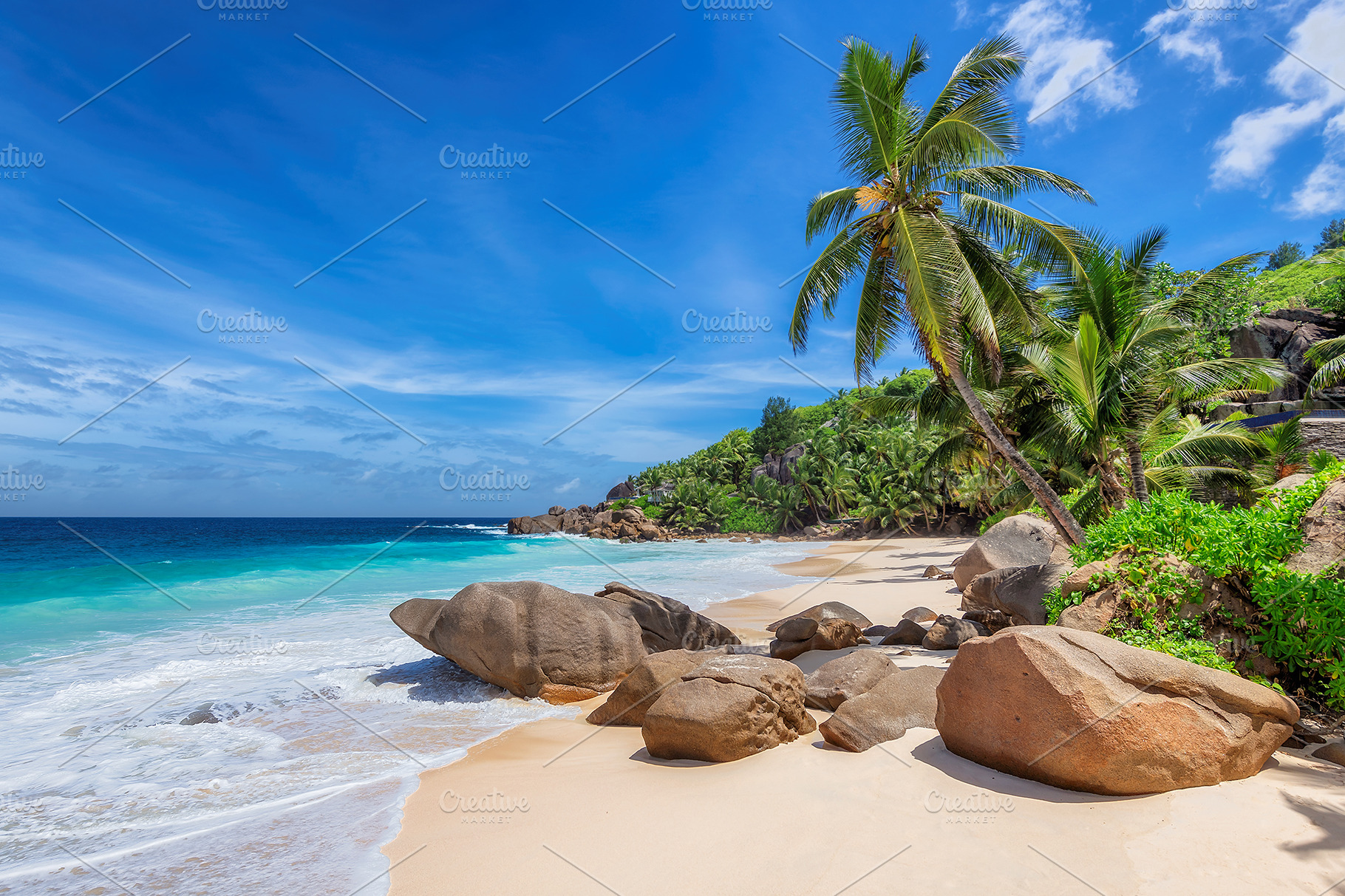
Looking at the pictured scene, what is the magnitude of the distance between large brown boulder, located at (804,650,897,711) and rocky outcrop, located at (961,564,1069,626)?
2.69 metres

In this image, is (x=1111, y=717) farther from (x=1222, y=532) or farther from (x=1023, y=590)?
(x=1023, y=590)

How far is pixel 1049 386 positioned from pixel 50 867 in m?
17.6

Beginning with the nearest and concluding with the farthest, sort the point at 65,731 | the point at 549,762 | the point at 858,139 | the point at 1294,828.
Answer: the point at 1294,828
the point at 549,762
the point at 65,731
the point at 858,139

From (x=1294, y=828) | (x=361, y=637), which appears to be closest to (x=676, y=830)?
(x=1294, y=828)

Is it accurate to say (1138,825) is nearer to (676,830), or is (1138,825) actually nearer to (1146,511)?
(676,830)

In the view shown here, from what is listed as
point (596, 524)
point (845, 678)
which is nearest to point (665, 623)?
point (845, 678)

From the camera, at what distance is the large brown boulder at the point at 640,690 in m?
6.58

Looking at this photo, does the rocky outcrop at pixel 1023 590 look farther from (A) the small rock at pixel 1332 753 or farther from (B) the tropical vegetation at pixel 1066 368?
(A) the small rock at pixel 1332 753

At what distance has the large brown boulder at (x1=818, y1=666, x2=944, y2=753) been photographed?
507 centimetres

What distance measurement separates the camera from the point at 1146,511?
20.4ft

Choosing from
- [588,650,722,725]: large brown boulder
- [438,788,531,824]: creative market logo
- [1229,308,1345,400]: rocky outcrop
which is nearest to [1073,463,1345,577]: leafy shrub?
[588,650,722,725]: large brown boulder

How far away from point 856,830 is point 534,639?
5.20 meters

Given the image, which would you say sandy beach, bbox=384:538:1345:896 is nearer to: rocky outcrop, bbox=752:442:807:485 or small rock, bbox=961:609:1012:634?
small rock, bbox=961:609:1012:634

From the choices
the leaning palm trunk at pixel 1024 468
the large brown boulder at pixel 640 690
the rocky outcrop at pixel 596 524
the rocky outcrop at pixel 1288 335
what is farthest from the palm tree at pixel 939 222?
the rocky outcrop at pixel 596 524
